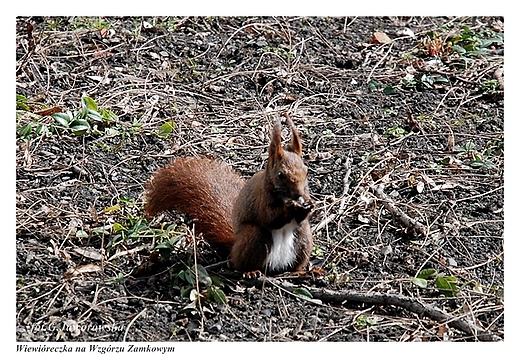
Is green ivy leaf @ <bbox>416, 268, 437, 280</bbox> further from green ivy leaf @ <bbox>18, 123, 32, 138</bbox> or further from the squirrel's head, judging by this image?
green ivy leaf @ <bbox>18, 123, 32, 138</bbox>

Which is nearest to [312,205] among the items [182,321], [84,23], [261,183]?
[261,183]

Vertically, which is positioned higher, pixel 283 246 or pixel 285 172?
pixel 285 172

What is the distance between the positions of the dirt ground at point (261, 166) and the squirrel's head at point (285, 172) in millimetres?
424

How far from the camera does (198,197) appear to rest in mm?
4020

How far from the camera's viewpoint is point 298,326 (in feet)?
11.4

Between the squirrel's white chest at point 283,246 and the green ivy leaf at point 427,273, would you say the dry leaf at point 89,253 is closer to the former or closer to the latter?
the squirrel's white chest at point 283,246

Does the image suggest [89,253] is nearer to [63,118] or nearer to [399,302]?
[63,118]

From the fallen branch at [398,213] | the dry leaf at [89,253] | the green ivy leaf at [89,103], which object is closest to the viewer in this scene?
the dry leaf at [89,253]

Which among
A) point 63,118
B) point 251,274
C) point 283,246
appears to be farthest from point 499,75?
point 63,118

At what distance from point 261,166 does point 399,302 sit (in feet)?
4.82

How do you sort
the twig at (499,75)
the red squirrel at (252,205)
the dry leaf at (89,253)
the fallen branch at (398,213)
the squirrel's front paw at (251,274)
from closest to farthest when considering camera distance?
the red squirrel at (252,205), the squirrel's front paw at (251,274), the dry leaf at (89,253), the fallen branch at (398,213), the twig at (499,75)

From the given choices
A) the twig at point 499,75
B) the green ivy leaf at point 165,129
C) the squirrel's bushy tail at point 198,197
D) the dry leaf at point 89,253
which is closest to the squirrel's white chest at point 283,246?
the squirrel's bushy tail at point 198,197

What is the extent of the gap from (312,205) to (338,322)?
1.75ft

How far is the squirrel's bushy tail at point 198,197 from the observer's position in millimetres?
3998
